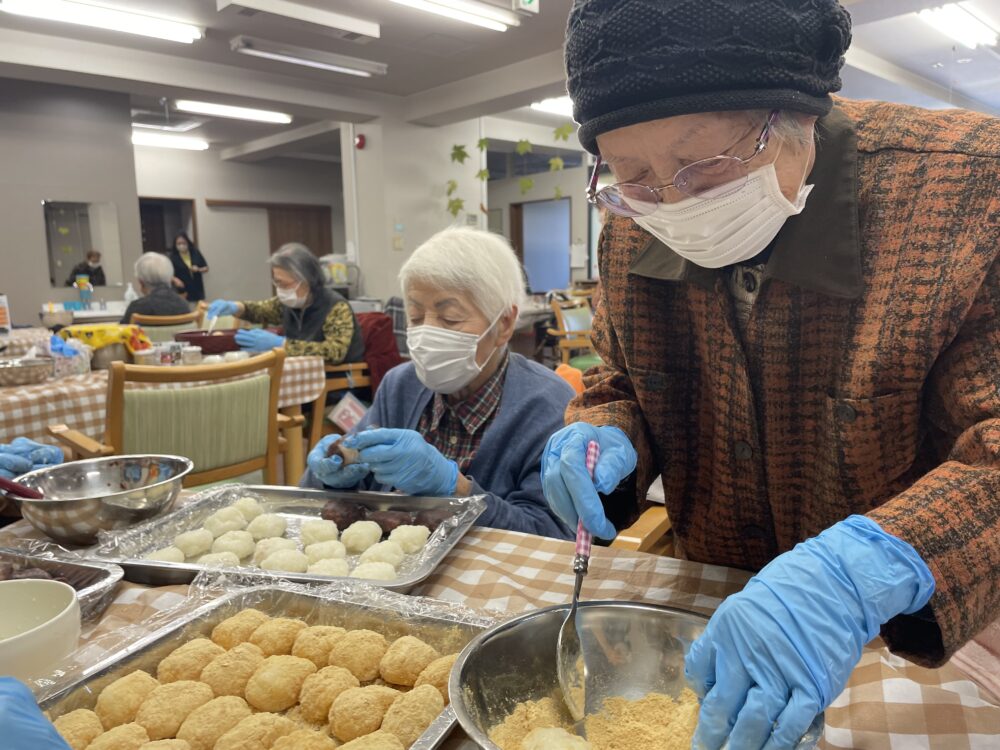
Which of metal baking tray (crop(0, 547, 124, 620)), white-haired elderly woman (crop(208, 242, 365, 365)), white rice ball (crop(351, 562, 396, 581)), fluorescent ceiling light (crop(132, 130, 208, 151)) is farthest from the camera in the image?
fluorescent ceiling light (crop(132, 130, 208, 151))

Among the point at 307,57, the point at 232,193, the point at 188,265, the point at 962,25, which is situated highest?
the point at 962,25

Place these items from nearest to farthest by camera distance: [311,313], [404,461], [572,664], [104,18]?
[572,664], [404,461], [311,313], [104,18]

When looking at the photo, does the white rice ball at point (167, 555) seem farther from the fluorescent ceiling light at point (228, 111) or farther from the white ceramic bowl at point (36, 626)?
the fluorescent ceiling light at point (228, 111)

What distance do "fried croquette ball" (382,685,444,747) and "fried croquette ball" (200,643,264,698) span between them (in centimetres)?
22

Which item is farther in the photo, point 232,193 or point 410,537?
point 232,193

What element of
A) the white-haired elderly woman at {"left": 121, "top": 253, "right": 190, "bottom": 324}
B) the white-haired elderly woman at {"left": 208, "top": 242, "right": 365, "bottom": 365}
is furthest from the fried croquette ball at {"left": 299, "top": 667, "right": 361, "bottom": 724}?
the white-haired elderly woman at {"left": 121, "top": 253, "right": 190, "bottom": 324}

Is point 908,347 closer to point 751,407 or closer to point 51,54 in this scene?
point 751,407

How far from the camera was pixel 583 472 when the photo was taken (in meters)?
0.97

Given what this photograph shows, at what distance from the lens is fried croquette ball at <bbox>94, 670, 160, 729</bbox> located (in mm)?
843

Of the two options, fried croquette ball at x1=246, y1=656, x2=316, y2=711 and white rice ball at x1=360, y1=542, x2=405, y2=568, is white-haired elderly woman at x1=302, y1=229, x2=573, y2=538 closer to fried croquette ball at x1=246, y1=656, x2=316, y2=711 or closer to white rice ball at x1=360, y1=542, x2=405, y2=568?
white rice ball at x1=360, y1=542, x2=405, y2=568

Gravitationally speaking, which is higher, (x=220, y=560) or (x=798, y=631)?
(x=798, y=631)

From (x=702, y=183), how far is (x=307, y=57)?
598 cm

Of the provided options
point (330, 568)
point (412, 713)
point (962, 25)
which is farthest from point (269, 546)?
point (962, 25)

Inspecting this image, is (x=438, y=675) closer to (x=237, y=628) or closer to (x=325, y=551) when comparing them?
(x=237, y=628)
